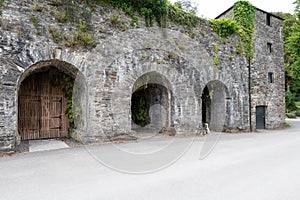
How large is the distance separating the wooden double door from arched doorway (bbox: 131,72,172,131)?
3.43m

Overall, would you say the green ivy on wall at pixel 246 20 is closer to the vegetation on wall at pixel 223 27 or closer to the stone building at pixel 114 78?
the stone building at pixel 114 78

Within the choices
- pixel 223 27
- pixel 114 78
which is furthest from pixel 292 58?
pixel 114 78

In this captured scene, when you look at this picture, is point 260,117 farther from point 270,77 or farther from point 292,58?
point 292,58

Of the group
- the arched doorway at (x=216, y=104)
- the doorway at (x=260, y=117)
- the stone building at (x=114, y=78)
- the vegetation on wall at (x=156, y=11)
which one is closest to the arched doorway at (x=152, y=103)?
the stone building at (x=114, y=78)

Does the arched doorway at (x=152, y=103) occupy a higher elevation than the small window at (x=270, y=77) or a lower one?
lower

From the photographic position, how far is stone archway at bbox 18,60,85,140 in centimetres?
891

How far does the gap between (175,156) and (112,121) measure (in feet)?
10.3

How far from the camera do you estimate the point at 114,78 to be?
873cm

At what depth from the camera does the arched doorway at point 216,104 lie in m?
12.6

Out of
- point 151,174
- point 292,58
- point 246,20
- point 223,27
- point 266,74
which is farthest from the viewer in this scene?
point 292,58

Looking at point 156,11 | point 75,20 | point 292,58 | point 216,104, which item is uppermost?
point 292,58

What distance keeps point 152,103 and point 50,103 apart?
5.40 meters

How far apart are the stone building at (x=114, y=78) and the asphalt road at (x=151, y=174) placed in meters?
1.84

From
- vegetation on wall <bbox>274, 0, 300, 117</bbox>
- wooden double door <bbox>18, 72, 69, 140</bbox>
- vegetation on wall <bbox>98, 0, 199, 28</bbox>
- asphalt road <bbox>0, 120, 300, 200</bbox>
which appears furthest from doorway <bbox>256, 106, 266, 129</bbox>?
wooden double door <bbox>18, 72, 69, 140</bbox>
